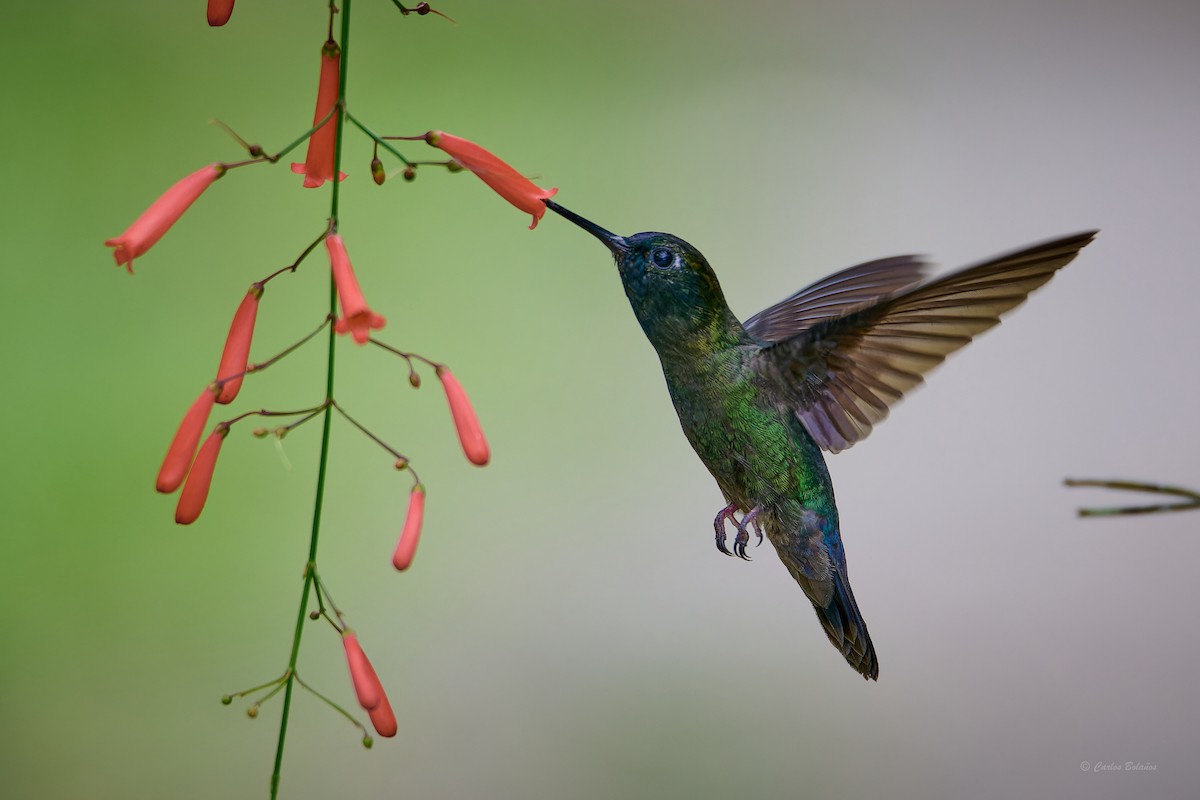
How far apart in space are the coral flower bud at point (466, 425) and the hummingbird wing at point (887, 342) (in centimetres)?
35

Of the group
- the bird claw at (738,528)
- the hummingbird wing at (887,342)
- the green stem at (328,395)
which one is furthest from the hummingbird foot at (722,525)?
the green stem at (328,395)

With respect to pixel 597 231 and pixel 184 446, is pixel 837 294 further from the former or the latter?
pixel 184 446

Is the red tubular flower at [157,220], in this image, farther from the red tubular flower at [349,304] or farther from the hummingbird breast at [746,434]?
the hummingbird breast at [746,434]

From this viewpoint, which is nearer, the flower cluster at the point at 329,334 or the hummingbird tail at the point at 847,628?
the flower cluster at the point at 329,334

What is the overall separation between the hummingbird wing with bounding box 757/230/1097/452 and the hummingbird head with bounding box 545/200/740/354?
85mm

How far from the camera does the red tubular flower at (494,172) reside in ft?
3.07

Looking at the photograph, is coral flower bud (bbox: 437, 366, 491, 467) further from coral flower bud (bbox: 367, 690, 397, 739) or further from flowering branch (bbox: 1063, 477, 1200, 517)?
flowering branch (bbox: 1063, 477, 1200, 517)

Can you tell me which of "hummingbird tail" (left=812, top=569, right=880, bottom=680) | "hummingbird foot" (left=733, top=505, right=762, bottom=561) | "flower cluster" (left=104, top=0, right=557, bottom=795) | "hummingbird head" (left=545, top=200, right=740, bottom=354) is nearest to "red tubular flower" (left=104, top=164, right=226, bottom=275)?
"flower cluster" (left=104, top=0, right=557, bottom=795)

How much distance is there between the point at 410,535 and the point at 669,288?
0.36 m

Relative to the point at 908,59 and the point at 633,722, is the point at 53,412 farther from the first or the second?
the point at 908,59

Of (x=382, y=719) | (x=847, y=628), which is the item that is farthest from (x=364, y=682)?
(x=847, y=628)

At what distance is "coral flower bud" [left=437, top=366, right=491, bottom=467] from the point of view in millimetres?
863

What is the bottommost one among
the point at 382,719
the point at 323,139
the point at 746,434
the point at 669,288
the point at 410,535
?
the point at 382,719

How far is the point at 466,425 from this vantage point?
0.89 metres
